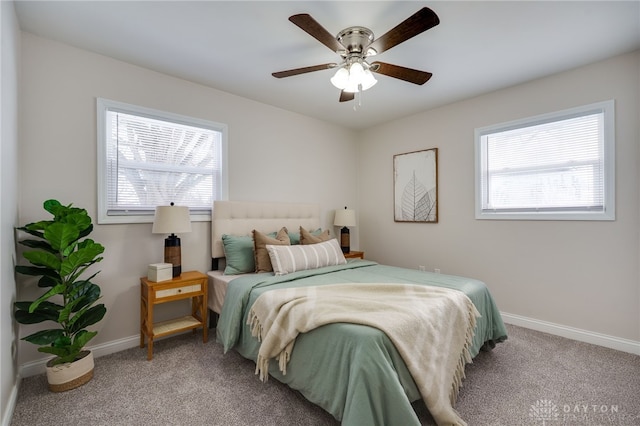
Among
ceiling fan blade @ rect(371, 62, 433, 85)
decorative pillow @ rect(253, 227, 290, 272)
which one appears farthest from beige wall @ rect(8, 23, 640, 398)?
ceiling fan blade @ rect(371, 62, 433, 85)

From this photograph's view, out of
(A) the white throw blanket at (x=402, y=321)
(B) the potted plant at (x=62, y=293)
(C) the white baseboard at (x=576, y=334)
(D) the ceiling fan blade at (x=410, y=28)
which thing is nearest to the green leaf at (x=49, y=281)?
(B) the potted plant at (x=62, y=293)

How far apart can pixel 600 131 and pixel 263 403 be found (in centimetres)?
365

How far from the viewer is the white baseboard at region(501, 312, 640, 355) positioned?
8.23ft

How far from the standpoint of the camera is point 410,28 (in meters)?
1.67

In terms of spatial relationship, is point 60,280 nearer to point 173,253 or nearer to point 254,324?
point 173,253

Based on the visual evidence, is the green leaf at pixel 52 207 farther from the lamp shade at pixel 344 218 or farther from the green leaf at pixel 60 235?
the lamp shade at pixel 344 218

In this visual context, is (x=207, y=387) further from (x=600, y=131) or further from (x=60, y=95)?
(x=600, y=131)

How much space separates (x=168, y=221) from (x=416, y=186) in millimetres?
3060

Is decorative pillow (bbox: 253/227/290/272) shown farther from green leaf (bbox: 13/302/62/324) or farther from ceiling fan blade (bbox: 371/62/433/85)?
ceiling fan blade (bbox: 371/62/433/85)

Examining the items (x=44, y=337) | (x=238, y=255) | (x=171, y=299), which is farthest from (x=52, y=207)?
(x=238, y=255)

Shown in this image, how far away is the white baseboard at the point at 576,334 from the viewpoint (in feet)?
8.23

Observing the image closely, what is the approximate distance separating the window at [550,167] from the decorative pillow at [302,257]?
1827 mm

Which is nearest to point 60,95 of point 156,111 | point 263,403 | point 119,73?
point 119,73

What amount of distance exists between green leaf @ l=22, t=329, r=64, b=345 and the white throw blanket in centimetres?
129
